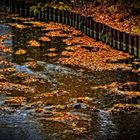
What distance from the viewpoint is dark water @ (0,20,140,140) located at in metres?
13.8

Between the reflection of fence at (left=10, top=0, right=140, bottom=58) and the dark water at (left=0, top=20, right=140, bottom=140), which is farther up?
the reflection of fence at (left=10, top=0, right=140, bottom=58)

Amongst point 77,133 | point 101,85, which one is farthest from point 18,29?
point 77,133

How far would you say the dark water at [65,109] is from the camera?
545 inches

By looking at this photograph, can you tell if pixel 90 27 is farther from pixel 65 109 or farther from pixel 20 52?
pixel 65 109

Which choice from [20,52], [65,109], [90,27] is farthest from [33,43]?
[65,109]

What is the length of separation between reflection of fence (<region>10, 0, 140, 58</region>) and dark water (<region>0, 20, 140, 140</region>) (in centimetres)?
395

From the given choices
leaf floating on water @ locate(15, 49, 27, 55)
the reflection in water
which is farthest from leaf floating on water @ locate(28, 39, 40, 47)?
the reflection in water

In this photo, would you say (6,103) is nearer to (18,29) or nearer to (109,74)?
(109,74)

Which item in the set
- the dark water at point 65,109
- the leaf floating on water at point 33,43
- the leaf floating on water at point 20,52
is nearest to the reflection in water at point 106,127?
the dark water at point 65,109

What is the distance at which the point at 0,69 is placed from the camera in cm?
2127

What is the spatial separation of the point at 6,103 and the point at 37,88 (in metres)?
2.26

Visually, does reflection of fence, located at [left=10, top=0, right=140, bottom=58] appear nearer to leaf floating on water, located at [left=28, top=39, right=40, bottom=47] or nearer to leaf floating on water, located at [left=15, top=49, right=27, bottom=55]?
leaf floating on water, located at [left=28, top=39, right=40, bottom=47]

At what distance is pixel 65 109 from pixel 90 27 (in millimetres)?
14484

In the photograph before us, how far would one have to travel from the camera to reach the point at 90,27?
1171 inches
